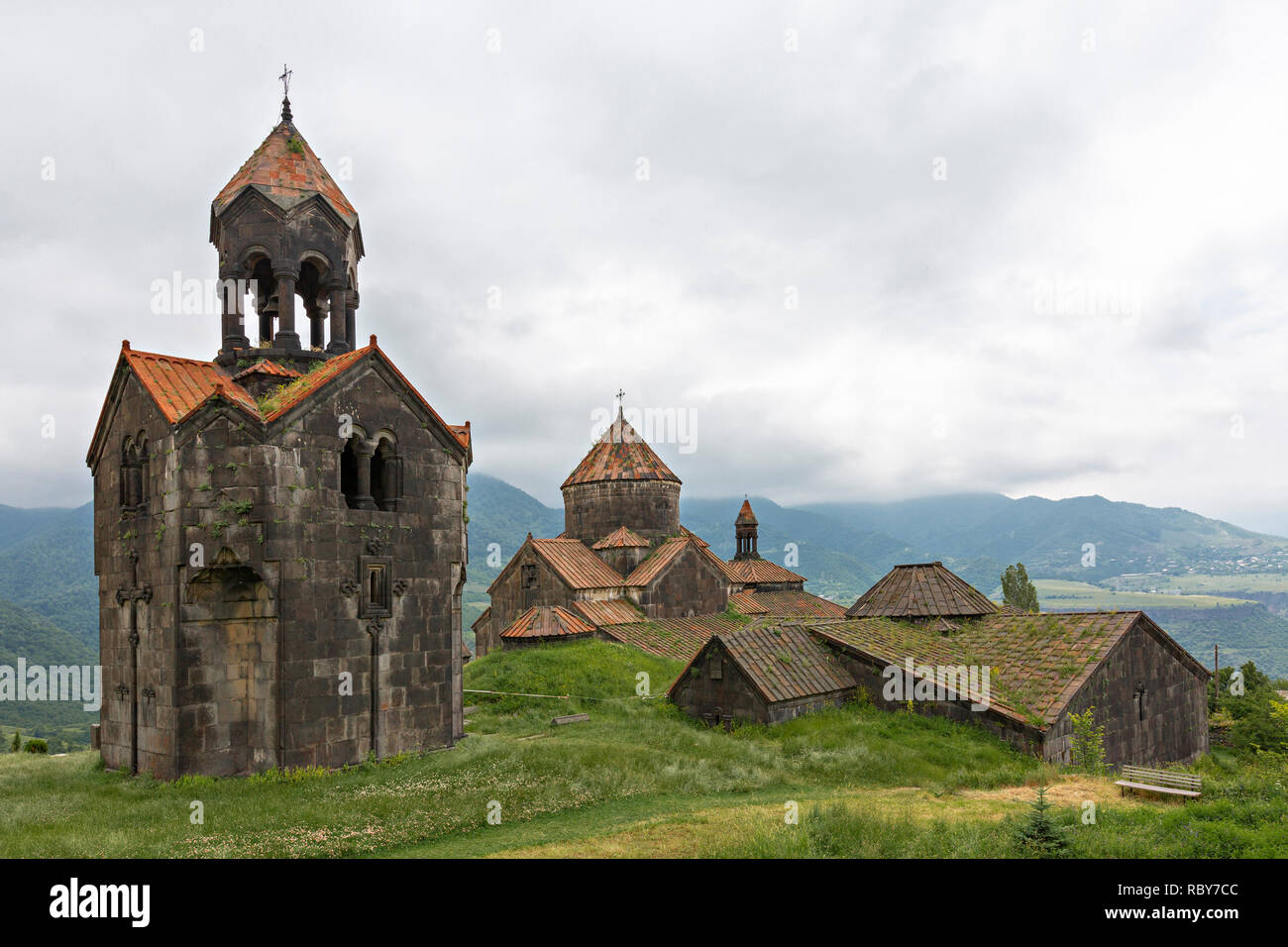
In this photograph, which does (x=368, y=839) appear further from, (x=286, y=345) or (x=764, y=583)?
(x=764, y=583)

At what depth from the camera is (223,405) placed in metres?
16.0

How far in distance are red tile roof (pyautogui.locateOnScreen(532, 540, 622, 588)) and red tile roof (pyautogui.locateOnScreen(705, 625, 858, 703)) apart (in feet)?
39.2

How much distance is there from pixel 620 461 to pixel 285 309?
69.1 ft

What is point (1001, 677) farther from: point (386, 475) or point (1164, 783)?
point (386, 475)

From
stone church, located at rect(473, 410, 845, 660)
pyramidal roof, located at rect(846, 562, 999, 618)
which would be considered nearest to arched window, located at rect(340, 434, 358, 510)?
stone church, located at rect(473, 410, 845, 660)

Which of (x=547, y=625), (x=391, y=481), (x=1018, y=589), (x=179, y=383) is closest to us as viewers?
(x=179, y=383)

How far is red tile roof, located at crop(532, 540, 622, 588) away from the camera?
33781 mm

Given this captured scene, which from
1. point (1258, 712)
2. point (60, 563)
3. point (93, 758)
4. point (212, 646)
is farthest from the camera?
point (60, 563)

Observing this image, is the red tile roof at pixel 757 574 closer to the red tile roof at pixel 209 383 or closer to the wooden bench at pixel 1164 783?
the red tile roof at pixel 209 383

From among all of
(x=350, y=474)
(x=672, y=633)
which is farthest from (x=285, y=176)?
(x=672, y=633)

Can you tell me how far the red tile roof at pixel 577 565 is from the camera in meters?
33.8

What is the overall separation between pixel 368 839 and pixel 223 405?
30.7 feet

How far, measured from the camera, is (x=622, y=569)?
119 ft
